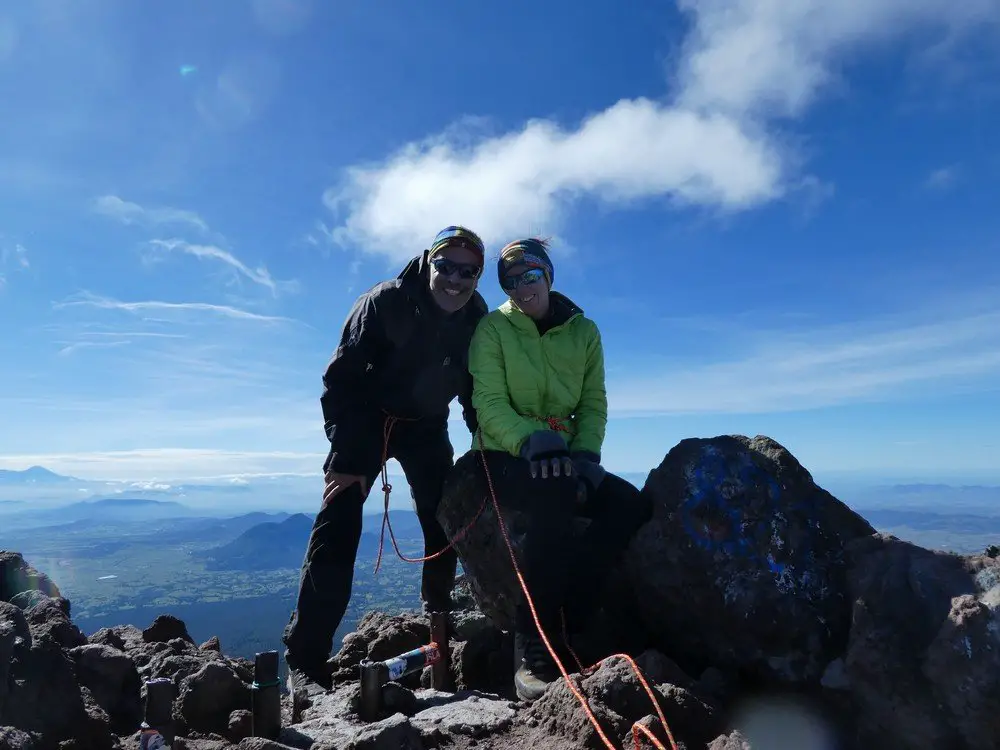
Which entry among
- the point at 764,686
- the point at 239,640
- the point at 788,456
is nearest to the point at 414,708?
the point at 764,686

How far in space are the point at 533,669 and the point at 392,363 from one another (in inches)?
138

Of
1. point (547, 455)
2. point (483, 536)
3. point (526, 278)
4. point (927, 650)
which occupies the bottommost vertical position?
point (927, 650)

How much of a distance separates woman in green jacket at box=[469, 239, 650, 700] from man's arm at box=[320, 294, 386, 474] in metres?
1.22

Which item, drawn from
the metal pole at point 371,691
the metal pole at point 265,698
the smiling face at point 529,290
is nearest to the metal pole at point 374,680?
the metal pole at point 371,691

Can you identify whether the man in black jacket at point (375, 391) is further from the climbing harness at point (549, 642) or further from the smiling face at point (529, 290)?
the smiling face at point (529, 290)

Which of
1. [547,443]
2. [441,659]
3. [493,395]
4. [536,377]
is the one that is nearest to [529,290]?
[536,377]

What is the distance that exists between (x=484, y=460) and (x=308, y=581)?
2.31 metres

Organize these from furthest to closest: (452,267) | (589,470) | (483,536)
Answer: (452,267)
(483,536)
(589,470)

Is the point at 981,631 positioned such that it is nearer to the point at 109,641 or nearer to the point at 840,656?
the point at 840,656

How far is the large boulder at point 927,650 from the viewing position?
3582mm

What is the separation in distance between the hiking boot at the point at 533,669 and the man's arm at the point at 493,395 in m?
1.75

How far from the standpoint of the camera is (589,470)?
608cm

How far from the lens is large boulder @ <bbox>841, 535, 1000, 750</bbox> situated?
3.58 meters

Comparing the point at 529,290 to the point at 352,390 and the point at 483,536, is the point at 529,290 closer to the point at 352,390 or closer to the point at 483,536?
the point at 352,390
